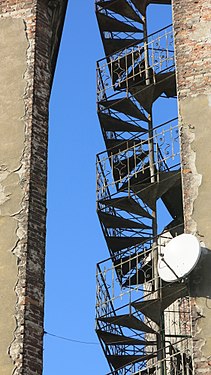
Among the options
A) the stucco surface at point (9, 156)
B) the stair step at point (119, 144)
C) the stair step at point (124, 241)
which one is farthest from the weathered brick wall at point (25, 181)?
the stair step at point (124, 241)

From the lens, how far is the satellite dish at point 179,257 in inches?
591

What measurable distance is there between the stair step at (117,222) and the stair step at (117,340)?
87.7 inches

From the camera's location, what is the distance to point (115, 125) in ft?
63.7

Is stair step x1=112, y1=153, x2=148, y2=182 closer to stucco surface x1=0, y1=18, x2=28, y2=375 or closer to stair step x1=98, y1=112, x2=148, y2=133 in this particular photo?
stair step x1=98, y1=112, x2=148, y2=133

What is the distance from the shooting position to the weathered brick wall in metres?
15.1

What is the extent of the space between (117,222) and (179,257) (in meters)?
3.19

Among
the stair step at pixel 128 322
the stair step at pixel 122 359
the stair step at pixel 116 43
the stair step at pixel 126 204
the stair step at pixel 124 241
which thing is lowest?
the stair step at pixel 122 359

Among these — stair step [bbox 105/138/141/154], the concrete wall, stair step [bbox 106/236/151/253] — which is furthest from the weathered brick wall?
the concrete wall

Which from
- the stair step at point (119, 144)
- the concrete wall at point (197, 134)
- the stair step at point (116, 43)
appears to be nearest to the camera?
the concrete wall at point (197, 134)

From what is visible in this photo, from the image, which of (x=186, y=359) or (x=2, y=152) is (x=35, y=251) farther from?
(x=186, y=359)

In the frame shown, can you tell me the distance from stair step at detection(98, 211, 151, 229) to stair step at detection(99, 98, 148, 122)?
2.30 m

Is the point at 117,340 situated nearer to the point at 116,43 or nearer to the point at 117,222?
the point at 117,222

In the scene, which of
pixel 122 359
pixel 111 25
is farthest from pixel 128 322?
pixel 111 25

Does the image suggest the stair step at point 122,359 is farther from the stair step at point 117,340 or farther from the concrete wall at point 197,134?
the concrete wall at point 197,134
